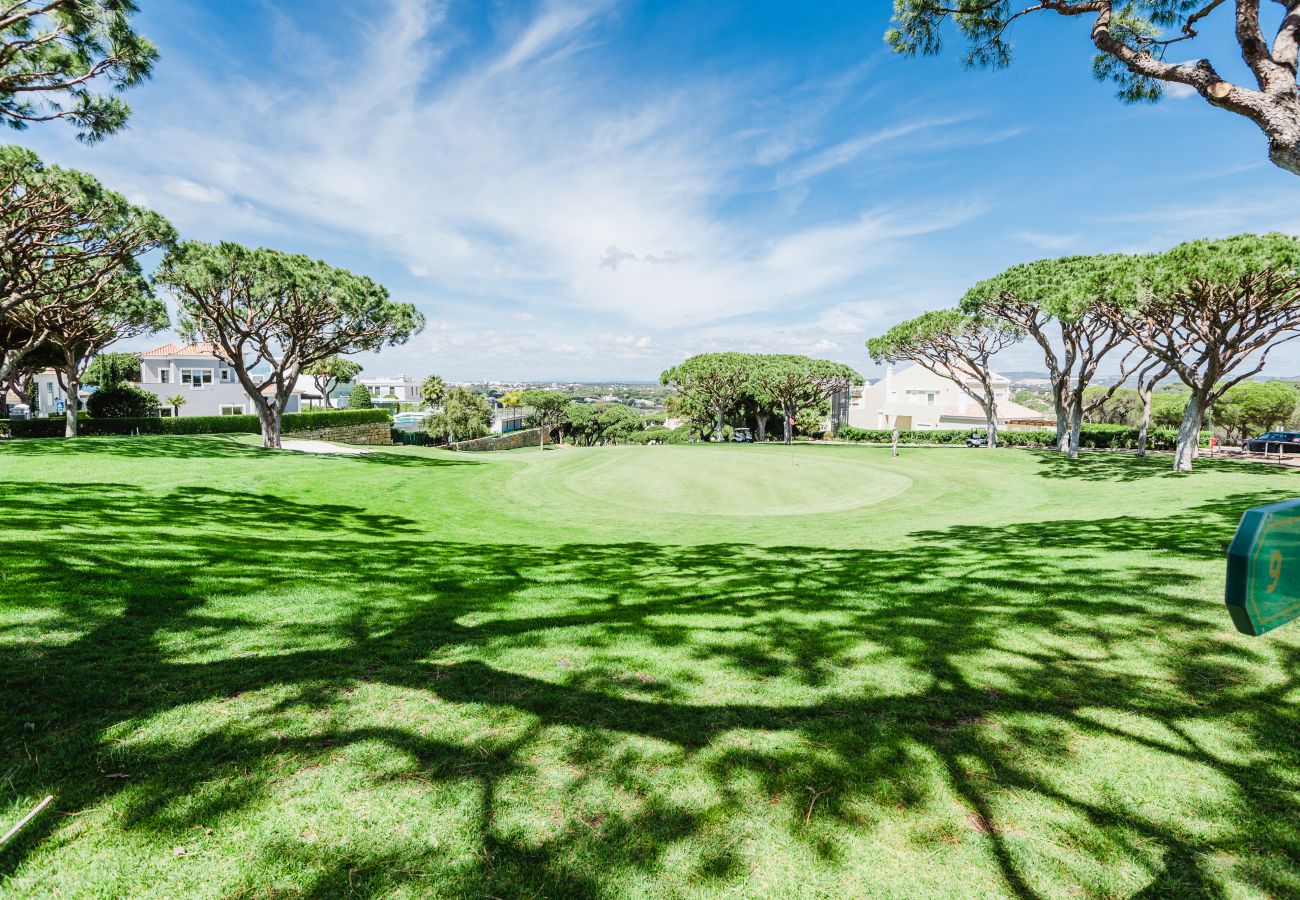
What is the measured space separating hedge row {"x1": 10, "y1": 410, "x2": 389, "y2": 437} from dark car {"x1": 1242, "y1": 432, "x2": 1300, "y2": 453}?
64627 millimetres

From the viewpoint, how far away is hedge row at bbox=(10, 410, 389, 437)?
36.4 metres

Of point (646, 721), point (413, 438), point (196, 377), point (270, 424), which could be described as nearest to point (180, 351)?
point (196, 377)

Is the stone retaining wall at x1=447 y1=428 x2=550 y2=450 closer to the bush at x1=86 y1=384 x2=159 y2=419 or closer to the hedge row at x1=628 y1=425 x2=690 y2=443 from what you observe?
the hedge row at x1=628 y1=425 x2=690 y2=443

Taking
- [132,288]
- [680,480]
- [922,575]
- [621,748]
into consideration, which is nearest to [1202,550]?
[922,575]

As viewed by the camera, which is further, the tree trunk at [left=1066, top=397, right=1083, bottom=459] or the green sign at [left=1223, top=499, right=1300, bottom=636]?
the tree trunk at [left=1066, top=397, right=1083, bottom=459]

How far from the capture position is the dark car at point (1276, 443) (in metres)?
33.6

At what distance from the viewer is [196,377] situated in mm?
54781

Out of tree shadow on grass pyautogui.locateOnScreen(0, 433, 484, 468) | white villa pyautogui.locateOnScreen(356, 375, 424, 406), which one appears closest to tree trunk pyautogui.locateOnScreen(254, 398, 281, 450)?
tree shadow on grass pyautogui.locateOnScreen(0, 433, 484, 468)

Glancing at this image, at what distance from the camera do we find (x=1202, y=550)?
27.0ft

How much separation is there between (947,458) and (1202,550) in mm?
27177

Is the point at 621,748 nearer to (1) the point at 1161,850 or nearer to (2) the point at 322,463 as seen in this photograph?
(1) the point at 1161,850

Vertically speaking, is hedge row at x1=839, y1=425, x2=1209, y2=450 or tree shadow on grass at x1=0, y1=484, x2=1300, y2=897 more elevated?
hedge row at x1=839, y1=425, x2=1209, y2=450

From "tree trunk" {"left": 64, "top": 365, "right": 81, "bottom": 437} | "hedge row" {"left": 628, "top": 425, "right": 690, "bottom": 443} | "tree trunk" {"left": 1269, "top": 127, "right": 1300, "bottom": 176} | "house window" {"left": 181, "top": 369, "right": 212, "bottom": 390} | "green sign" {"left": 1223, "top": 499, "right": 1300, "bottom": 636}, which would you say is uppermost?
"house window" {"left": 181, "top": 369, "right": 212, "bottom": 390}

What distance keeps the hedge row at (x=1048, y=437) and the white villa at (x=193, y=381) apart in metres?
62.4
